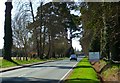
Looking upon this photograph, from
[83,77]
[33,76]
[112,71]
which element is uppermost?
[112,71]

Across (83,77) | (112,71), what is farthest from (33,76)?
(112,71)

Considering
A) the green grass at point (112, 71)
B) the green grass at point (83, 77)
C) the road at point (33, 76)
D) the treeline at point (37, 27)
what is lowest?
the road at point (33, 76)

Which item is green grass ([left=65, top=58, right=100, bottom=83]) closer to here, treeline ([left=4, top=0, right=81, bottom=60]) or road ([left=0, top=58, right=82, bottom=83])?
road ([left=0, top=58, right=82, bottom=83])

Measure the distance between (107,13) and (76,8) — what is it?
781 centimetres

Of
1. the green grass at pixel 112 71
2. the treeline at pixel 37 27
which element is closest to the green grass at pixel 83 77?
the green grass at pixel 112 71

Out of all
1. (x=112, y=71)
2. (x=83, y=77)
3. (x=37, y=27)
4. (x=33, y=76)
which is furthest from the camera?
(x=37, y=27)

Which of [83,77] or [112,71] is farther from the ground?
[112,71]

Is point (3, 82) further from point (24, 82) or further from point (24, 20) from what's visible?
point (24, 20)

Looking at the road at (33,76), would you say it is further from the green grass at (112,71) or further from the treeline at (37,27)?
the treeline at (37,27)

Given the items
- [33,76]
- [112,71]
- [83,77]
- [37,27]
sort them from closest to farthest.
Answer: [83,77], [112,71], [33,76], [37,27]

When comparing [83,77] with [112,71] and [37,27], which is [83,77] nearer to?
[112,71]

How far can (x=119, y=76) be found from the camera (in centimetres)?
2177

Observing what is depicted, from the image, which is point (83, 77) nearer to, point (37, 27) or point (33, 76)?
point (33, 76)

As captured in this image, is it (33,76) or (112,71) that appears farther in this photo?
(33,76)
